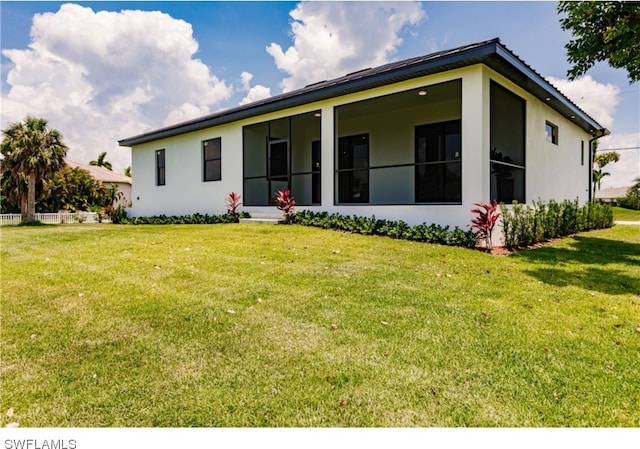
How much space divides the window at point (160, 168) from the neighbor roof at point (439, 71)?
3312mm

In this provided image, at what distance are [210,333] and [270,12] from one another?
27.8 feet

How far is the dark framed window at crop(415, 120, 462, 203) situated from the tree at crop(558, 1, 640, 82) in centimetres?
388

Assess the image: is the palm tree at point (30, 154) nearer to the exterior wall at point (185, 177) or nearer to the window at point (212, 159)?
the exterior wall at point (185, 177)

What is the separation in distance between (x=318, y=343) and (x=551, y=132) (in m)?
12.3

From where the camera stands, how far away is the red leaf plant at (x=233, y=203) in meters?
12.7

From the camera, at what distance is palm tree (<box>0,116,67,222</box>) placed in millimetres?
15656

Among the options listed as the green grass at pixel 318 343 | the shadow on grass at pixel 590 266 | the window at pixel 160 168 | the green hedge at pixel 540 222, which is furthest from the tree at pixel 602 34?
the window at pixel 160 168

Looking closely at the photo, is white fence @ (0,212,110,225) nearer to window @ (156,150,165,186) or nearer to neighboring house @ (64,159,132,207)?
window @ (156,150,165,186)

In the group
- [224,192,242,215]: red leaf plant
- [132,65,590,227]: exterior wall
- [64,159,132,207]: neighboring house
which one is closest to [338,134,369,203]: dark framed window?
[132,65,590,227]: exterior wall

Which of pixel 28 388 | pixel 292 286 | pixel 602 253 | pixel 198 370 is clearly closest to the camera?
Answer: pixel 28 388

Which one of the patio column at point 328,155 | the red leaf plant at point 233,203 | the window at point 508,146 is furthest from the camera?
the red leaf plant at point 233,203

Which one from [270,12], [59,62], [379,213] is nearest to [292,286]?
[379,213]

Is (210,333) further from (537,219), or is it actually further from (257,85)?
(257,85)

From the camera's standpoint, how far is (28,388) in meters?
2.38
